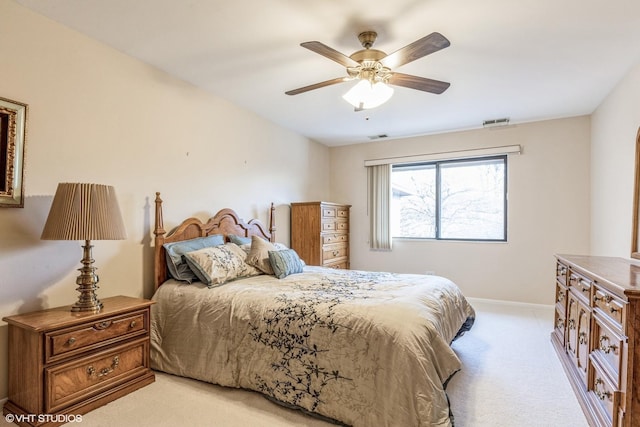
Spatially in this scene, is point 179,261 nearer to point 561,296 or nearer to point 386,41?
point 386,41

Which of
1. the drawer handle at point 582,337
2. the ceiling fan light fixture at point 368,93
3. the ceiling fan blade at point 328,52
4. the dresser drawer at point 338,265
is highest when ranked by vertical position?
the ceiling fan blade at point 328,52

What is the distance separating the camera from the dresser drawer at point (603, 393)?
1.64 metres

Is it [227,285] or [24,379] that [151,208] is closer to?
[227,285]

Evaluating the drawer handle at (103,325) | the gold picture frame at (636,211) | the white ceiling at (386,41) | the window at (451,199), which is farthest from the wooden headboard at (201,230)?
the gold picture frame at (636,211)

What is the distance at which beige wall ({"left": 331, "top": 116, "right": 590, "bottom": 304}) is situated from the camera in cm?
433

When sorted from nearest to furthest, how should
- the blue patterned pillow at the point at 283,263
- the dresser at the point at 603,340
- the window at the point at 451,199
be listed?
1. the dresser at the point at 603,340
2. the blue patterned pillow at the point at 283,263
3. the window at the point at 451,199

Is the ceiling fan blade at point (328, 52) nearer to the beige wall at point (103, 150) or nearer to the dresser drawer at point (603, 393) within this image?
the beige wall at point (103, 150)

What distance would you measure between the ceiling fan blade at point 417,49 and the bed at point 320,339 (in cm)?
162

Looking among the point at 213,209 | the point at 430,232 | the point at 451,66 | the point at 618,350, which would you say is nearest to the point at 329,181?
the point at 430,232

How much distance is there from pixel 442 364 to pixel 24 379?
2.48 meters

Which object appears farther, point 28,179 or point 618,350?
point 28,179

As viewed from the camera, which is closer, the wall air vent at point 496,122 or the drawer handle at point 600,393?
the drawer handle at point 600,393

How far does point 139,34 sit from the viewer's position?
2469 mm

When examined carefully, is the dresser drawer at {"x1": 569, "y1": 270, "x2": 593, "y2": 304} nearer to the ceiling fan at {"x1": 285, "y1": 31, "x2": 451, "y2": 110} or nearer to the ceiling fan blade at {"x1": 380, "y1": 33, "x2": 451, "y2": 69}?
the ceiling fan at {"x1": 285, "y1": 31, "x2": 451, "y2": 110}
